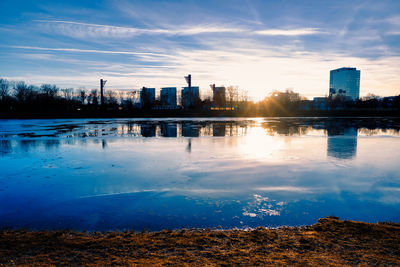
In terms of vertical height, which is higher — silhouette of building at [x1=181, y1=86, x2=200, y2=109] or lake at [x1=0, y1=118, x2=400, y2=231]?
silhouette of building at [x1=181, y1=86, x2=200, y2=109]

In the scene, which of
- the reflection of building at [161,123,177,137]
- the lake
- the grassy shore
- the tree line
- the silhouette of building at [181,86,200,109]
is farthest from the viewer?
the silhouette of building at [181,86,200,109]

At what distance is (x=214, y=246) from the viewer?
4.38 meters

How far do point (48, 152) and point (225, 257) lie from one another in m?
12.6

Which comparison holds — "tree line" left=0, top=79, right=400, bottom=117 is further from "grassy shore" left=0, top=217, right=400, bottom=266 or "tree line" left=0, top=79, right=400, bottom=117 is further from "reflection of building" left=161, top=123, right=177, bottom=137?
"grassy shore" left=0, top=217, right=400, bottom=266

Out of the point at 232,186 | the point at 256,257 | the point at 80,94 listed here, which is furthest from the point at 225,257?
the point at 80,94

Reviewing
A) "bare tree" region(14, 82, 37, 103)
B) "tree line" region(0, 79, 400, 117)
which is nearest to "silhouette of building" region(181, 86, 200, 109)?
"tree line" region(0, 79, 400, 117)

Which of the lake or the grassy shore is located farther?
the lake

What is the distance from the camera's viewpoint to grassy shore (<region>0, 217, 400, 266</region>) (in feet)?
12.9

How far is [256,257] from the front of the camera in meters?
4.01

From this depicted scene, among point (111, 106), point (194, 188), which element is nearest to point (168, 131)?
point (194, 188)

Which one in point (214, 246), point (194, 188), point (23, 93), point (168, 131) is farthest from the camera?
point (23, 93)

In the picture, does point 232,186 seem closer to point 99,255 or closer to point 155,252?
point 155,252

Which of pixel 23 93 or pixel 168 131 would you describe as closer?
pixel 168 131

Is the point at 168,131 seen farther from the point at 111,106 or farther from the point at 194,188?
the point at 111,106
